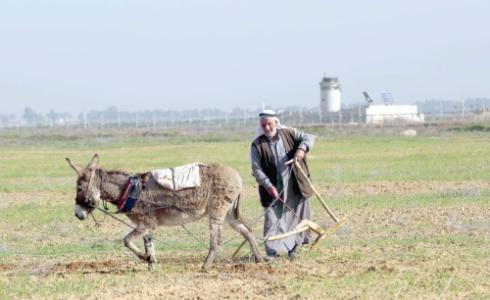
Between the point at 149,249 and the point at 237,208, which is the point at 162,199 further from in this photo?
the point at 237,208

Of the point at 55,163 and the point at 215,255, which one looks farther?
the point at 55,163

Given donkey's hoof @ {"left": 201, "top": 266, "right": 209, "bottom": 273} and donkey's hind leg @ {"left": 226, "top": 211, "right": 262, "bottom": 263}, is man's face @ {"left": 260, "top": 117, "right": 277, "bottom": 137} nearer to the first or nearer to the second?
donkey's hind leg @ {"left": 226, "top": 211, "right": 262, "bottom": 263}

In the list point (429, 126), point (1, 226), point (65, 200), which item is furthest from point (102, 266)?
point (429, 126)

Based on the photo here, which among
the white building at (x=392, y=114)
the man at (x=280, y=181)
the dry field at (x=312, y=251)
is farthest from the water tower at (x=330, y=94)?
the man at (x=280, y=181)

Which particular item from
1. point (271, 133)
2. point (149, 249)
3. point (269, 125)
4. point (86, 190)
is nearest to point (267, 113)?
point (269, 125)

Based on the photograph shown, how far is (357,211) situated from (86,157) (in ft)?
97.5

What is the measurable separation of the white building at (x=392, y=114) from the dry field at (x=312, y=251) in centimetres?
5173

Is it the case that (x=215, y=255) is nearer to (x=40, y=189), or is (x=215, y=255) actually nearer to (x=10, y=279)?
(x=10, y=279)

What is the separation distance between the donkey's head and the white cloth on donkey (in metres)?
0.84

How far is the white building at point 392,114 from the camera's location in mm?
82925

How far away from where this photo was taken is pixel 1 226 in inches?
816

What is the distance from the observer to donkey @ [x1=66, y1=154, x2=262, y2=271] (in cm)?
1442

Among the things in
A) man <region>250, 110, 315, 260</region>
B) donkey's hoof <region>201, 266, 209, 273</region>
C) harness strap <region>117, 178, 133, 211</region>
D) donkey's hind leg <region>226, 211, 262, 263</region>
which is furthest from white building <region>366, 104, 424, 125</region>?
donkey's hoof <region>201, 266, 209, 273</region>

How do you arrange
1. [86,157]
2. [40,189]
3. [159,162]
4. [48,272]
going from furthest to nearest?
[86,157] < [159,162] < [40,189] < [48,272]
